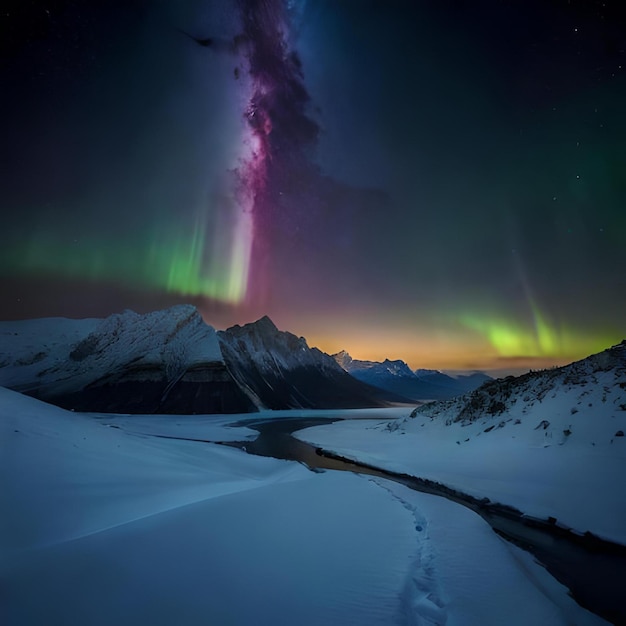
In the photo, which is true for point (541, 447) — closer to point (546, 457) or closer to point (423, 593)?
point (546, 457)

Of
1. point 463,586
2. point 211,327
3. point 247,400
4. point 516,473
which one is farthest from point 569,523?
point 211,327

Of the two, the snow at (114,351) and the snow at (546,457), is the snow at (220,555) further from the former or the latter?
the snow at (114,351)

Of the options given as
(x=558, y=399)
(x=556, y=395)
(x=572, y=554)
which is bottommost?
(x=572, y=554)

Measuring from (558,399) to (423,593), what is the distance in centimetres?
1886

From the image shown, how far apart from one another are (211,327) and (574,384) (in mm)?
151284

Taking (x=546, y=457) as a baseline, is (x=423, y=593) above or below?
below

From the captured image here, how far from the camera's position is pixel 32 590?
4.65 metres

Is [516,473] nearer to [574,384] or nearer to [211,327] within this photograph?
[574,384]

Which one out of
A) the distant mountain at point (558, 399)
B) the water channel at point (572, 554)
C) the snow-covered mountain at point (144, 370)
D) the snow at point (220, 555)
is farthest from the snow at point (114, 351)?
the water channel at point (572, 554)

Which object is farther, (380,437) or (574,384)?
(380,437)

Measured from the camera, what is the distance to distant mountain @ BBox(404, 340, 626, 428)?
55.4 feet

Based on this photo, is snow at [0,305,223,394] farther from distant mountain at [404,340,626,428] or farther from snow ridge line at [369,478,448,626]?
snow ridge line at [369,478,448,626]

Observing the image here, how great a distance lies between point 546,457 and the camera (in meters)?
16.0

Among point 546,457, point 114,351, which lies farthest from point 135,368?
point 546,457
